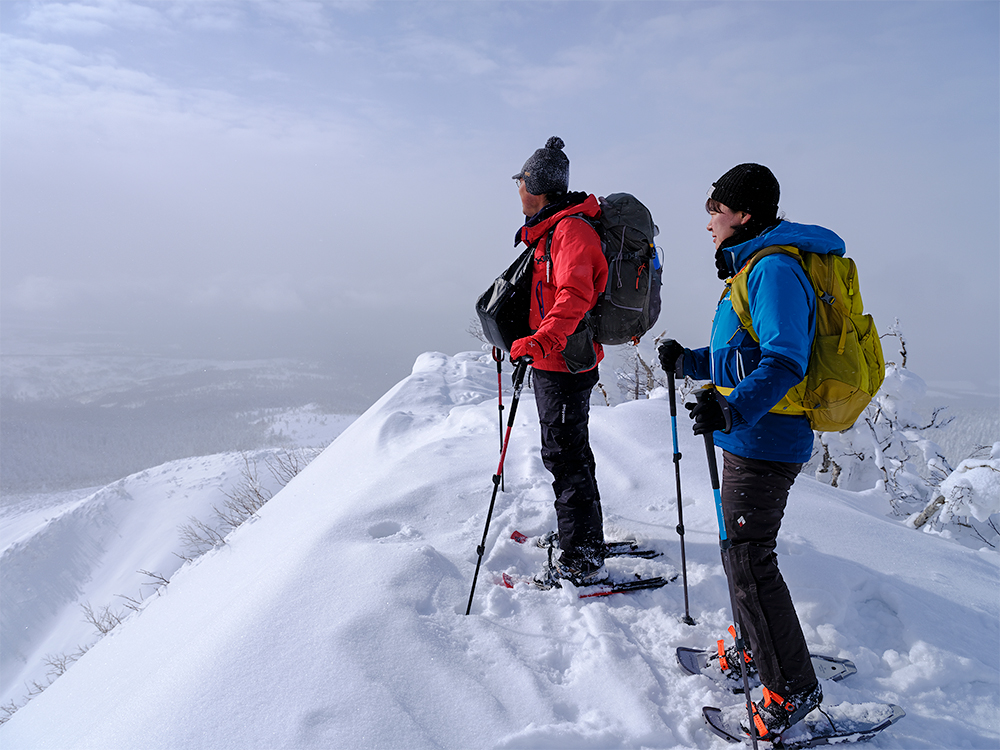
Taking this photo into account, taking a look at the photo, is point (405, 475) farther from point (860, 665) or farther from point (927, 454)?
point (927, 454)

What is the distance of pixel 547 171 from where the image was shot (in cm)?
349

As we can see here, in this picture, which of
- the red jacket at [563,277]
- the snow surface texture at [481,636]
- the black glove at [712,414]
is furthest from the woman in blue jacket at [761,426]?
the red jacket at [563,277]

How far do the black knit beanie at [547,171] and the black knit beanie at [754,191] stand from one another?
131 cm

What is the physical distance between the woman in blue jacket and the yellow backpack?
5cm

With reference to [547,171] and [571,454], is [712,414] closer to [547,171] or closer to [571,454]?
[571,454]

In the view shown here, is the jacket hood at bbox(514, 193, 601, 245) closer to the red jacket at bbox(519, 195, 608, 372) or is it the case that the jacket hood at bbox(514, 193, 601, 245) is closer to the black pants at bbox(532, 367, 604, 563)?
the red jacket at bbox(519, 195, 608, 372)

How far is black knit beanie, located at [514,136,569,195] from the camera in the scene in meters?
3.49

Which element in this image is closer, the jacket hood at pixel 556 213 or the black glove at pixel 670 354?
the black glove at pixel 670 354

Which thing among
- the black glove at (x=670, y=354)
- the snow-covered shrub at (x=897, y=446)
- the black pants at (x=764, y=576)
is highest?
the black glove at (x=670, y=354)

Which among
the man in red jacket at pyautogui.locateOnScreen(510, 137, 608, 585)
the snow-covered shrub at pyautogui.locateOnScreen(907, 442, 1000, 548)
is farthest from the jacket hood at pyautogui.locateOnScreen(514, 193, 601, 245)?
the snow-covered shrub at pyautogui.locateOnScreen(907, 442, 1000, 548)

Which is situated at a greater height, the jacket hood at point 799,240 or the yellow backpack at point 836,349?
the jacket hood at point 799,240

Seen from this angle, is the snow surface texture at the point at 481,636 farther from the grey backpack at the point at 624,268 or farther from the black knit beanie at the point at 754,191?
the black knit beanie at the point at 754,191

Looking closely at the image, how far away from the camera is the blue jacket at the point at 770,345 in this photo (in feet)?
6.61

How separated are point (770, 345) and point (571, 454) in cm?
173
